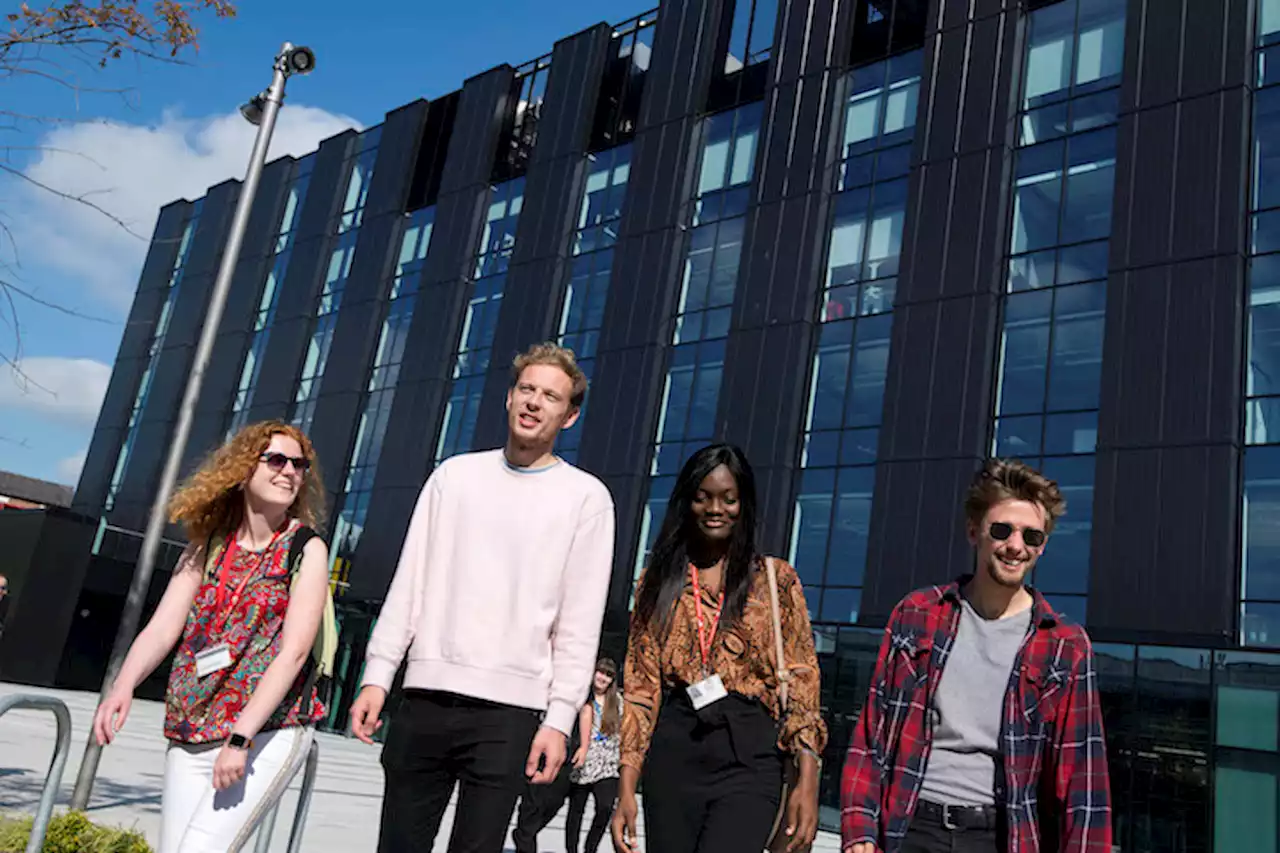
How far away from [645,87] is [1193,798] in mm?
20479

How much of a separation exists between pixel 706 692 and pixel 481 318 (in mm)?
28043

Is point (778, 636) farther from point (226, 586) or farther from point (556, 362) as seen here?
point (226, 586)

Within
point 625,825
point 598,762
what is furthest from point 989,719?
point 598,762

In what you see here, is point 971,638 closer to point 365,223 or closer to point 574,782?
point 574,782

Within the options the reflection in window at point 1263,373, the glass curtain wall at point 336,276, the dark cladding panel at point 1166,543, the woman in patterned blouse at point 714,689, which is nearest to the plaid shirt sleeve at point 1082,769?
the woman in patterned blouse at point 714,689

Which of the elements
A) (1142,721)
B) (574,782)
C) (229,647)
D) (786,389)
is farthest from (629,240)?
(229,647)

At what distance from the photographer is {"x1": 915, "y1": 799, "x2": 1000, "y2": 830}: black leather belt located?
3.42m

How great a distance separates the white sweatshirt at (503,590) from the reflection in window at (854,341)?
1774 cm

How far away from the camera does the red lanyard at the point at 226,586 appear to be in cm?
400

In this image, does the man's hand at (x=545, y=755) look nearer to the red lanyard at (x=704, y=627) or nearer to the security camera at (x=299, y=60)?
the red lanyard at (x=704, y=627)

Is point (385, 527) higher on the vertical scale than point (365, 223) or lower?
lower

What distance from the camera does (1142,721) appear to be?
681 inches

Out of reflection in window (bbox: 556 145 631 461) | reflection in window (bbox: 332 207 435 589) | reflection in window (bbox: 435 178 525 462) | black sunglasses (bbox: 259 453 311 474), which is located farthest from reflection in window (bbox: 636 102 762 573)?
black sunglasses (bbox: 259 453 311 474)

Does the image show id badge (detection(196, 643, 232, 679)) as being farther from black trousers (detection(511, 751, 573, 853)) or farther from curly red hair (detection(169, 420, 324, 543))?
black trousers (detection(511, 751, 573, 853))
